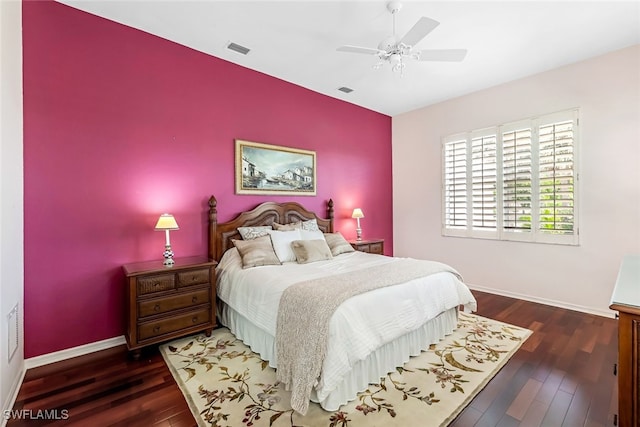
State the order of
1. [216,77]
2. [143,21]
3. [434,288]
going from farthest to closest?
[216,77]
[143,21]
[434,288]

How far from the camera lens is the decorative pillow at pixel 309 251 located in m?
3.36

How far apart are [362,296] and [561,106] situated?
3993mm

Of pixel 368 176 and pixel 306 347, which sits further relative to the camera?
pixel 368 176

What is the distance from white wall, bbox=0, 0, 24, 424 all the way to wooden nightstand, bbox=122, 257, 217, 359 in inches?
28.6

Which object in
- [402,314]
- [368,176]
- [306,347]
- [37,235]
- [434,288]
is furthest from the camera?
[368,176]

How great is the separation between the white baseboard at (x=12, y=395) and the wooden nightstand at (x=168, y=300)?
2.37 feet

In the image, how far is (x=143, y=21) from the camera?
290cm

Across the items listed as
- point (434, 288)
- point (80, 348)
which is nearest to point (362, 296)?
point (434, 288)

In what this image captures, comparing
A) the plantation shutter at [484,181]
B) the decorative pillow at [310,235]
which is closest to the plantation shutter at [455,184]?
the plantation shutter at [484,181]

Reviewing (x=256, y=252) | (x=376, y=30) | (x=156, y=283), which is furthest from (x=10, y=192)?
(x=376, y=30)

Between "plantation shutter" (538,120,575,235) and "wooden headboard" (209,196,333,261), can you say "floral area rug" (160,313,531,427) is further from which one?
"plantation shutter" (538,120,575,235)

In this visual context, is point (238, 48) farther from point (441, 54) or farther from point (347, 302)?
point (347, 302)

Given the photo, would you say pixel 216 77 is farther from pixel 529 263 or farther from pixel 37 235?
pixel 529 263

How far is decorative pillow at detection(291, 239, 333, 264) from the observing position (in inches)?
132
